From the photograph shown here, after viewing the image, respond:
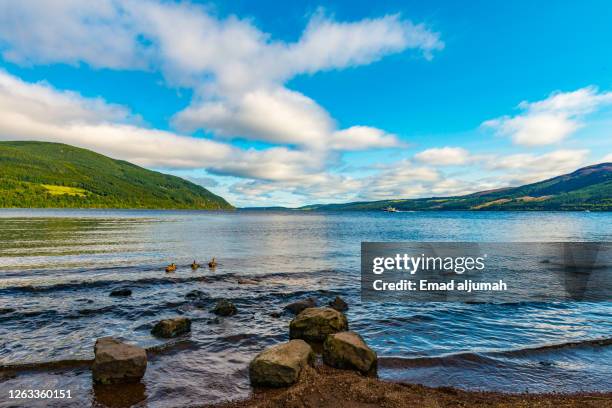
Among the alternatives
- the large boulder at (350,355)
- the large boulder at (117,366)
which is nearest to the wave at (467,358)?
the large boulder at (350,355)

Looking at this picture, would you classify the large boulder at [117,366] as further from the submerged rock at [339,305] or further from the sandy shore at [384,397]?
the submerged rock at [339,305]

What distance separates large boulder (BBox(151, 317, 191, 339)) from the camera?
16.4 metres

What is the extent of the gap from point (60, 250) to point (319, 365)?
4564cm

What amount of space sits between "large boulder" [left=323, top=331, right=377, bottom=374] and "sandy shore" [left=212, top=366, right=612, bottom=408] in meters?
0.83

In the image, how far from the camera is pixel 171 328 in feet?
54.2

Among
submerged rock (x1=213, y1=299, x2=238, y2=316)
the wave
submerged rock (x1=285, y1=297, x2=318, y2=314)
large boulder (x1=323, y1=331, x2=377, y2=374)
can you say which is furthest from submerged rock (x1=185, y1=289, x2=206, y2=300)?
the wave

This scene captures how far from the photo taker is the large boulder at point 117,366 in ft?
38.7

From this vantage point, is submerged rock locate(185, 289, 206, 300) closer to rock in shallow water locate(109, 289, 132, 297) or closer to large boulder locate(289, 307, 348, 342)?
rock in shallow water locate(109, 289, 132, 297)

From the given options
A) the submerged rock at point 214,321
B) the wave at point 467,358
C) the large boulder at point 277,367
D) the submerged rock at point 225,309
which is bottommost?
the wave at point 467,358

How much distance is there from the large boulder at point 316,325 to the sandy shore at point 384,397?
4.13 meters

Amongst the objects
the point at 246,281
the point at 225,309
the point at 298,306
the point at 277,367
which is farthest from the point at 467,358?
the point at 246,281

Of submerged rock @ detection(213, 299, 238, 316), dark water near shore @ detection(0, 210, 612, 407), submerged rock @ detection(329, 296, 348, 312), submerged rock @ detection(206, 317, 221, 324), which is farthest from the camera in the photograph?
submerged rock @ detection(329, 296, 348, 312)

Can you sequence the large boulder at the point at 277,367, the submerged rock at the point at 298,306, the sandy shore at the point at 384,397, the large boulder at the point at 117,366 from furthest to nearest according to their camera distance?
the submerged rock at the point at 298,306 < the large boulder at the point at 117,366 < the large boulder at the point at 277,367 < the sandy shore at the point at 384,397

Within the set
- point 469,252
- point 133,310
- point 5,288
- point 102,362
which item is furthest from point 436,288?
point 5,288
